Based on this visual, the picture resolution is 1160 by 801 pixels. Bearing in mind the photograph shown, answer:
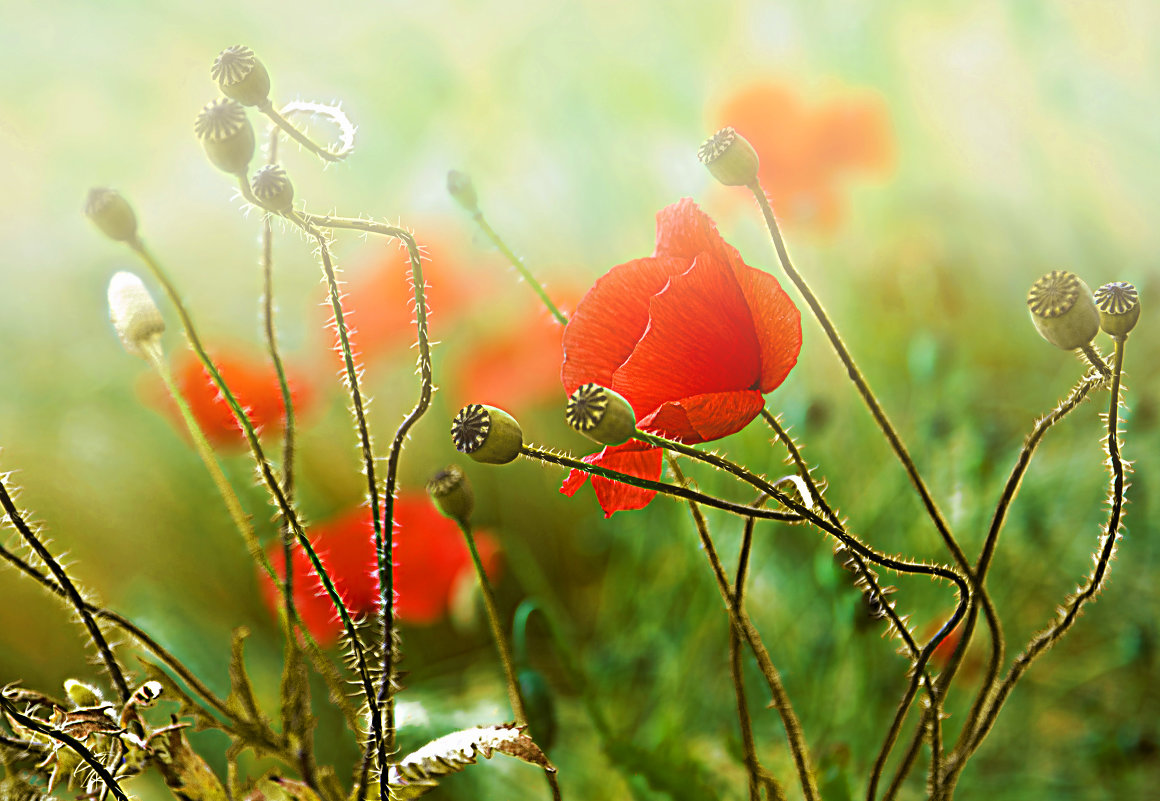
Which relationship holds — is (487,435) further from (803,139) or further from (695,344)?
(803,139)

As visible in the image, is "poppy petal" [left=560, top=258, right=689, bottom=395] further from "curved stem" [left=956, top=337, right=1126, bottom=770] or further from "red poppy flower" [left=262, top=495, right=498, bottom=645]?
"red poppy flower" [left=262, top=495, right=498, bottom=645]

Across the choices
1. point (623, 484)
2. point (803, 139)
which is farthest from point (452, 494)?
point (803, 139)

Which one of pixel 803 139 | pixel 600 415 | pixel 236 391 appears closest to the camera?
pixel 600 415

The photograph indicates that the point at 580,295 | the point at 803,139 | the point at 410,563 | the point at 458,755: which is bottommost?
the point at 458,755

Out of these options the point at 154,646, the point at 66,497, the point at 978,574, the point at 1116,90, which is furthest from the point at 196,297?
the point at 1116,90

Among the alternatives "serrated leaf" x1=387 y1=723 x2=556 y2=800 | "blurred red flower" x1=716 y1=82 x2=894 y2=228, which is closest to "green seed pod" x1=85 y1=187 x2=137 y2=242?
"serrated leaf" x1=387 y1=723 x2=556 y2=800

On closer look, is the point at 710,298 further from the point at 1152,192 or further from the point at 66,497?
the point at 1152,192
